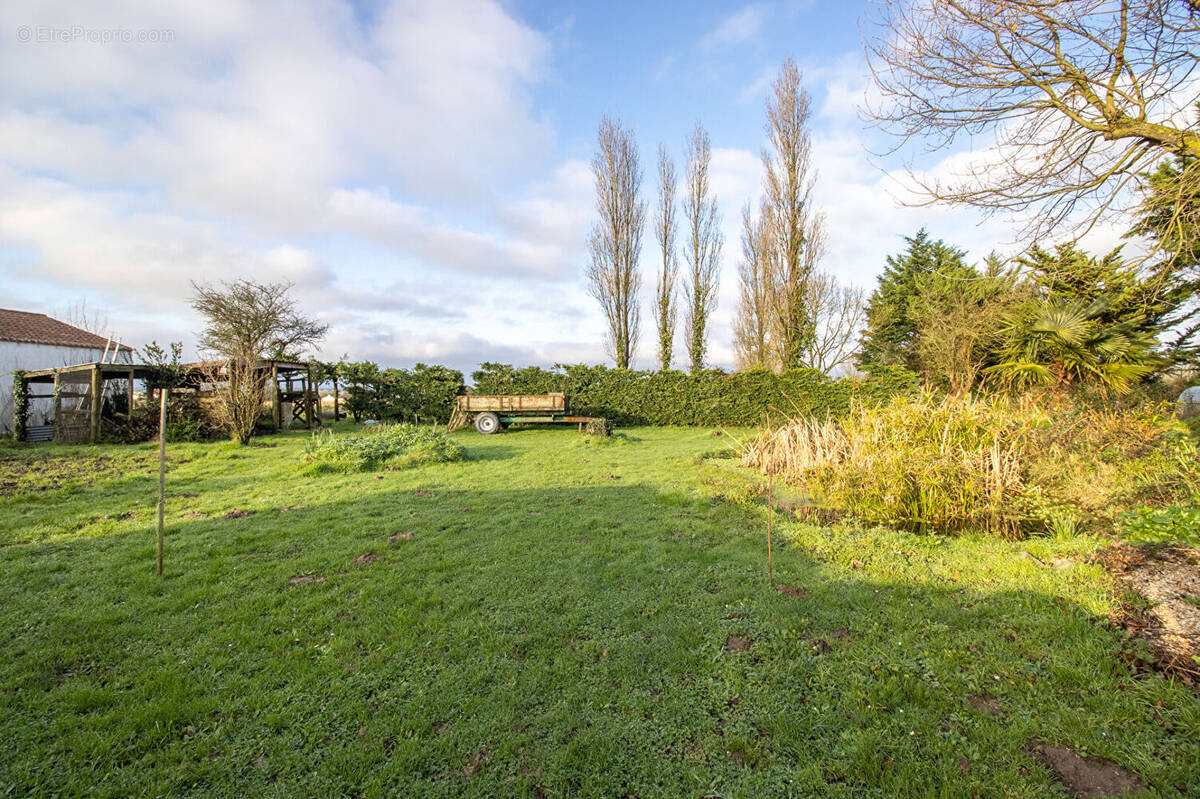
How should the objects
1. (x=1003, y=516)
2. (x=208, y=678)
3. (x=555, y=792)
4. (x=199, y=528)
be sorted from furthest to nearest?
(x=199, y=528) < (x=1003, y=516) < (x=208, y=678) < (x=555, y=792)

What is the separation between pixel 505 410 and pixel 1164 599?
1312 centimetres

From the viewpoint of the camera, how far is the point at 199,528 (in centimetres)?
504

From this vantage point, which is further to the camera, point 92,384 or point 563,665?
point 92,384

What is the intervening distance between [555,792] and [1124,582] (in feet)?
12.3

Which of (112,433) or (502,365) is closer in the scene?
(112,433)

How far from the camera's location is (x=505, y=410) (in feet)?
47.2

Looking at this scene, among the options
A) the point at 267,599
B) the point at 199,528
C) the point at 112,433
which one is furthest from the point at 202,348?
the point at 267,599

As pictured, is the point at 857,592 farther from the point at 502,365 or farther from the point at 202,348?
the point at 202,348

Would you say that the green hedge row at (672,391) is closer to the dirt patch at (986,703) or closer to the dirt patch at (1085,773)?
the dirt patch at (986,703)

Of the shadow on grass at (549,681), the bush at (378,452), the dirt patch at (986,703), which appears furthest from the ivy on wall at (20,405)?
the dirt patch at (986,703)

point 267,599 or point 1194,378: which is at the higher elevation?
point 1194,378

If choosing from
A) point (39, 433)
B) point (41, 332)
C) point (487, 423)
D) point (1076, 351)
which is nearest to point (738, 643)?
point (1076, 351)

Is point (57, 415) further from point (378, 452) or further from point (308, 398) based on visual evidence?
point (378, 452)

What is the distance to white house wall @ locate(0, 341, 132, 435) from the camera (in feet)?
47.0
